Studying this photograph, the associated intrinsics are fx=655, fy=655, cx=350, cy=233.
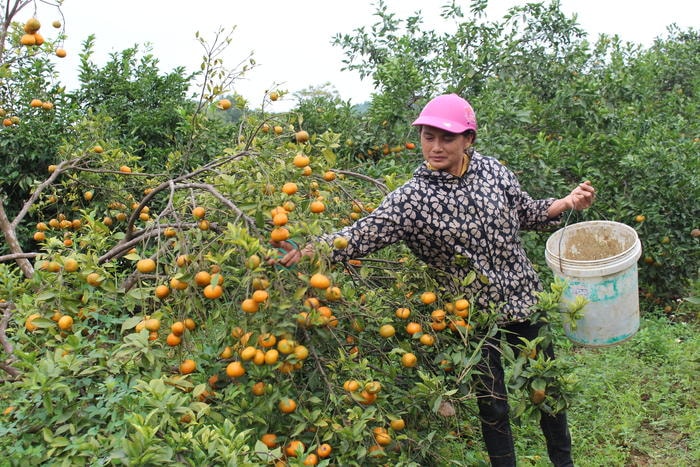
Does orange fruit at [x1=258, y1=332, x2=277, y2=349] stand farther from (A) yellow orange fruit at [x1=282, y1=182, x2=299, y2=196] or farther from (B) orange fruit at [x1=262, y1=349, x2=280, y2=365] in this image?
(A) yellow orange fruit at [x1=282, y1=182, x2=299, y2=196]

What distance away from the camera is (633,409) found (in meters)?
3.42

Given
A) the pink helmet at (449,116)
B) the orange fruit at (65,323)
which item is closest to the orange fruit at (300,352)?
the orange fruit at (65,323)

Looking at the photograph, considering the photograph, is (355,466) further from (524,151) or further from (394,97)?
(394,97)

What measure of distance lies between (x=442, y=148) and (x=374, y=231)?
390 mm

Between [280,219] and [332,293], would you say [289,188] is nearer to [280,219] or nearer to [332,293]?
[280,219]

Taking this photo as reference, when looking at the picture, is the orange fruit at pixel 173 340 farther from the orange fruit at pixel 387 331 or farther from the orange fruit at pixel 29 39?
the orange fruit at pixel 29 39

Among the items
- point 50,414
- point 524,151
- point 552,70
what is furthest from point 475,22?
point 50,414

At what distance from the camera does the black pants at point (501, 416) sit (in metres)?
2.58

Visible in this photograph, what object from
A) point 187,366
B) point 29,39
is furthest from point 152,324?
point 29,39

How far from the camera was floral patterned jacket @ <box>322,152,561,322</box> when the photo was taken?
234 centimetres

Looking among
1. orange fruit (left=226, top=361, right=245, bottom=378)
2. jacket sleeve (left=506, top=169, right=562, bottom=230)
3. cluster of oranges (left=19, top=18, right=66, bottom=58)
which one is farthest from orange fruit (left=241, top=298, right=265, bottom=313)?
cluster of oranges (left=19, top=18, right=66, bottom=58)

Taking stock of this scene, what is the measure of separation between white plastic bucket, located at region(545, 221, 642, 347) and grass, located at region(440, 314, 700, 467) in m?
0.30

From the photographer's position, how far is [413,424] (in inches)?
101

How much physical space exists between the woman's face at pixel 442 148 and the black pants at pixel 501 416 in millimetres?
712
